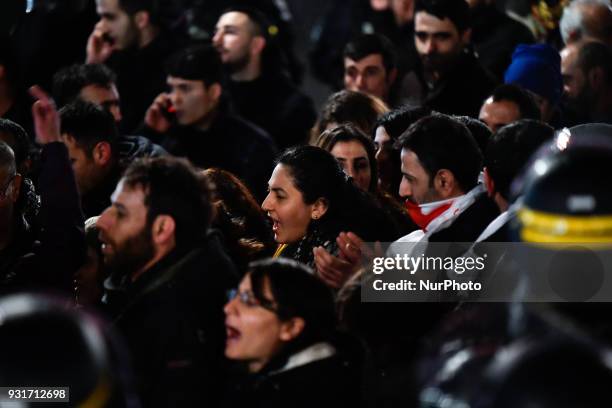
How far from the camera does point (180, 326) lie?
406 cm

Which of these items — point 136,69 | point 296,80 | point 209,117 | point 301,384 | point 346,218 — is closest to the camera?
point 301,384

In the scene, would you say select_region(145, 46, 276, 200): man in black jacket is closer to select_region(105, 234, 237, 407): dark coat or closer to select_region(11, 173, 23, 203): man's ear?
select_region(11, 173, 23, 203): man's ear

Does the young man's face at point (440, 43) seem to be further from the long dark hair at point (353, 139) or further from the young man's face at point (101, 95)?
the young man's face at point (101, 95)

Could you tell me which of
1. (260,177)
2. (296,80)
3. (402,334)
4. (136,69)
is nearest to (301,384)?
(402,334)

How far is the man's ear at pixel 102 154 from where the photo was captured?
642 cm

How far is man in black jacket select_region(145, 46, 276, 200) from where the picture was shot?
7645mm

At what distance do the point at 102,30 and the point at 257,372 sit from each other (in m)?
5.22

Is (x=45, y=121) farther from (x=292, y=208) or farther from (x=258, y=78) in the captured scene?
(x=258, y=78)

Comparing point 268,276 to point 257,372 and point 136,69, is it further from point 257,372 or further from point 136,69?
point 136,69

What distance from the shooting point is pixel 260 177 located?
755 centimetres

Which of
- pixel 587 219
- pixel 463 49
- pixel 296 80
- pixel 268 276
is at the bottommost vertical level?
pixel 296 80

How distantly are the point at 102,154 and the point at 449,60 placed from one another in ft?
6.93

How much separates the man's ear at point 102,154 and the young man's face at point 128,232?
2028 mm

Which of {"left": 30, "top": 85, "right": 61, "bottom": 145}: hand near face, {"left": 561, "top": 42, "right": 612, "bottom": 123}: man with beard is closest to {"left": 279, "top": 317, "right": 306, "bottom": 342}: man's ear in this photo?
{"left": 30, "top": 85, "right": 61, "bottom": 145}: hand near face
